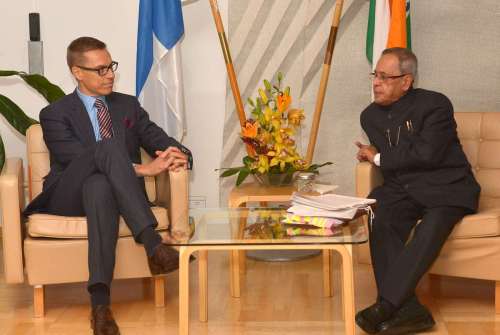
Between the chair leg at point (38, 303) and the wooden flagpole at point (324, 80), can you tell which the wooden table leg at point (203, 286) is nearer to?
the chair leg at point (38, 303)

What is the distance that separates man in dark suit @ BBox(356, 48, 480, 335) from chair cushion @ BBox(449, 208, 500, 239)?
42 millimetres

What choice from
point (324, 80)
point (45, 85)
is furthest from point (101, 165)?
point (324, 80)

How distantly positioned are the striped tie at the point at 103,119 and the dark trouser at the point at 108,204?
0.33 metres

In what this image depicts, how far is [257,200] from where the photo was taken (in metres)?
4.13

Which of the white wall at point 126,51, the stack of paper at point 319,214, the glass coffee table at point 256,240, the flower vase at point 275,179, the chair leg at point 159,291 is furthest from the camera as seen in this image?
the white wall at point 126,51

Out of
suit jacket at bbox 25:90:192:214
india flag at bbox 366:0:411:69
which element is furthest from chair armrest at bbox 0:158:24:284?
india flag at bbox 366:0:411:69

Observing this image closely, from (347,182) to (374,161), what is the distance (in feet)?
3.72

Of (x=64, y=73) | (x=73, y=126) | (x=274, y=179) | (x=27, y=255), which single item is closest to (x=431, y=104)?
(x=274, y=179)

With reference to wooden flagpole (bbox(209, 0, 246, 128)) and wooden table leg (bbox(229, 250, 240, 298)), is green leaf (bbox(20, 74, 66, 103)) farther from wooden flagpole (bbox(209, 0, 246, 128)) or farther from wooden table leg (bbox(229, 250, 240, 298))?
wooden table leg (bbox(229, 250, 240, 298))

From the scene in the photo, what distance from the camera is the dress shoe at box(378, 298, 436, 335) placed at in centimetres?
341

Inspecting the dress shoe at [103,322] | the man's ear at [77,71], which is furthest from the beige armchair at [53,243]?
the man's ear at [77,71]

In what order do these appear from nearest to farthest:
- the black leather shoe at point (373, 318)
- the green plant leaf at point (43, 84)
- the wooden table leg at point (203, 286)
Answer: the black leather shoe at point (373, 318), the wooden table leg at point (203, 286), the green plant leaf at point (43, 84)

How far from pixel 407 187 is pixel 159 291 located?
1189 mm

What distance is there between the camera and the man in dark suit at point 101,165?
11.7 feet
